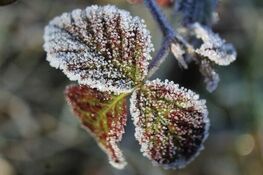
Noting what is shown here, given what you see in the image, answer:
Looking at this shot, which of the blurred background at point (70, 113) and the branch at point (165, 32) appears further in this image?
the blurred background at point (70, 113)

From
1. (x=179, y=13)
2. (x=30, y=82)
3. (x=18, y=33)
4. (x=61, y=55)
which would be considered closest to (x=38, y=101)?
(x=30, y=82)

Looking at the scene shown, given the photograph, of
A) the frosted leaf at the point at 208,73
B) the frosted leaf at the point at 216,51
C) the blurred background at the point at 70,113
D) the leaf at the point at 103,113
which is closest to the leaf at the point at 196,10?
the frosted leaf at the point at 216,51

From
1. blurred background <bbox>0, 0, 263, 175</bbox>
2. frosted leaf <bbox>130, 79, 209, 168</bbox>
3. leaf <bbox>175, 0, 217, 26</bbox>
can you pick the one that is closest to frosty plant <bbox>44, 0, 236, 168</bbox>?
frosted leaf <bbox>130, 79, 209, 168</bbox>

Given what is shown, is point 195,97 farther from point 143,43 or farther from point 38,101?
point 38,101

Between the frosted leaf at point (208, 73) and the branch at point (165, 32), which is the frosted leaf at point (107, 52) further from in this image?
the frosted leaf at point (208, 73)

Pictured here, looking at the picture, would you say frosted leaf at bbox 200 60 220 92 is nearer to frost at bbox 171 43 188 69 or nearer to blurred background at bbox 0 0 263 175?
frost at bbox 171 43 188 69
